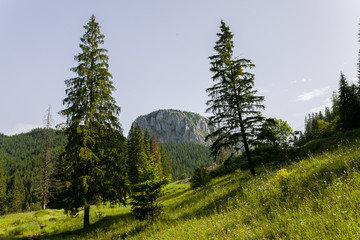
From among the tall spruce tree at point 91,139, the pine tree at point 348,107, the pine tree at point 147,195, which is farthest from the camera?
the pine tree at point 348,107

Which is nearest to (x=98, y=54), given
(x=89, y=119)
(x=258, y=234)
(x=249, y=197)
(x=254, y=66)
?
(x=89, y=119)

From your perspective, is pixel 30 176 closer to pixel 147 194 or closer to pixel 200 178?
pixel 200 178

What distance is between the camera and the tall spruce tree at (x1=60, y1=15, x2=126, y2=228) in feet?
46.9

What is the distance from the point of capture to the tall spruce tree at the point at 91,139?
1430 cm

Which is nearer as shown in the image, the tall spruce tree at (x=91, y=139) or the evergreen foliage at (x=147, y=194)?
the evergreen foliage at (x=147, y=194)

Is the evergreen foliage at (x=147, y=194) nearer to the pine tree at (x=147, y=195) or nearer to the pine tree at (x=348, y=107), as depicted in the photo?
the pine tree at (x=147, y=195)

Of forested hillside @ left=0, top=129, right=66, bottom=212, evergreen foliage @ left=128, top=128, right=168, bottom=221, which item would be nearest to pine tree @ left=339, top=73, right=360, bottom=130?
evergreen foliage @ left=128, top=128, right=168, bottom=221

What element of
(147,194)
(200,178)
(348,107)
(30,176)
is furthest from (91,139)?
(30,176)

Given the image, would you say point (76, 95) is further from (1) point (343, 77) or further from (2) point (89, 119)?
(1) point (343, 77)

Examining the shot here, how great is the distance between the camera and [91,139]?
583 inches

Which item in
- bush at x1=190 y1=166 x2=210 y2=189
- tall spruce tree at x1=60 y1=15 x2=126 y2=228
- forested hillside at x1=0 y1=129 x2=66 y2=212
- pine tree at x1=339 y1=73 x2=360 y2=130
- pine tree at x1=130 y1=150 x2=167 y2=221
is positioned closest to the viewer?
pine tree at x1=130 y1=150 x2=167 y2=221

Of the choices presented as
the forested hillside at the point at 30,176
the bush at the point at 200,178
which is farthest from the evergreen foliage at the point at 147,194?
the bush at the point at 200,178

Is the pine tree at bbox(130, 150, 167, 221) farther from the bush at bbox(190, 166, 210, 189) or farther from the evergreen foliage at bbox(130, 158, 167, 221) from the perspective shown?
the bush at bbox(190, 166, 210, 189)

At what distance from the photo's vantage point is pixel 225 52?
16000mm
